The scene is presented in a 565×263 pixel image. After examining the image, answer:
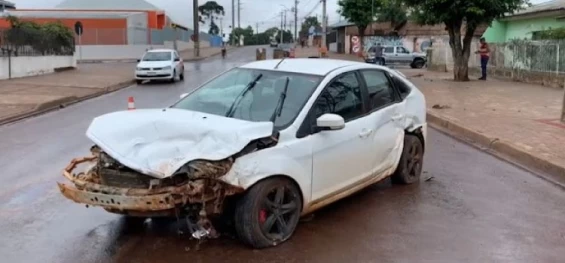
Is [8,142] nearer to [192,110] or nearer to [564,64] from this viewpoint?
[192,110]

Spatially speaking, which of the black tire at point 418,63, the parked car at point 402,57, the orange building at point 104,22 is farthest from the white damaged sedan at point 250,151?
the orange building at point 104,22

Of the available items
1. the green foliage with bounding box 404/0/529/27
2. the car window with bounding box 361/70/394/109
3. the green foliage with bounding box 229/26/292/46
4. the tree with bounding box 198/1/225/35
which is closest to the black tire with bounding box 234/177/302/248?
the car window with bounding box 361/70/394/109

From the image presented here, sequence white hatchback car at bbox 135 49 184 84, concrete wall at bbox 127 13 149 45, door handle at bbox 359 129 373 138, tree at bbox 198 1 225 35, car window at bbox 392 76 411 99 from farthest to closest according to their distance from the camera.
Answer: tree at bbox 198 1 225 35 < concrete wall at bbox 127 13 149 45 < white hatchback car at bbox 135 49 184 84 < car window at bbox 392 76 411 99 < door handle at bbox 359 129 373 138

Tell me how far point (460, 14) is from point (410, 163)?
18.8m

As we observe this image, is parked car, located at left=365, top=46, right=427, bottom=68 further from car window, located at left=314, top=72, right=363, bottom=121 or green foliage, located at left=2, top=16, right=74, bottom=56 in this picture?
car window, located at left=314, top=72, right=363, bottom=121

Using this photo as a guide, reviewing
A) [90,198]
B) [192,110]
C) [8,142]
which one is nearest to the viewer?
[90,198]

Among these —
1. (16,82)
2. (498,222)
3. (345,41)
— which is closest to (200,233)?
(498,222)

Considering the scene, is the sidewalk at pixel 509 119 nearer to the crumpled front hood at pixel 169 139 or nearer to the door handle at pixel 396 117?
the door handle at pixel 396 117

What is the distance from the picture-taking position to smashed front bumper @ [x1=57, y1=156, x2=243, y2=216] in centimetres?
477

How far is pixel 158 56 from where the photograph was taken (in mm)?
27328

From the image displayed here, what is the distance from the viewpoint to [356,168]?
623 centimetres

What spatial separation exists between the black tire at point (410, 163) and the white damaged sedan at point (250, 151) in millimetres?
576

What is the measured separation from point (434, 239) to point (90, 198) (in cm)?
307

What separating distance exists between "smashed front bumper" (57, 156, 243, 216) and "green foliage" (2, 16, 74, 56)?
2160cm
